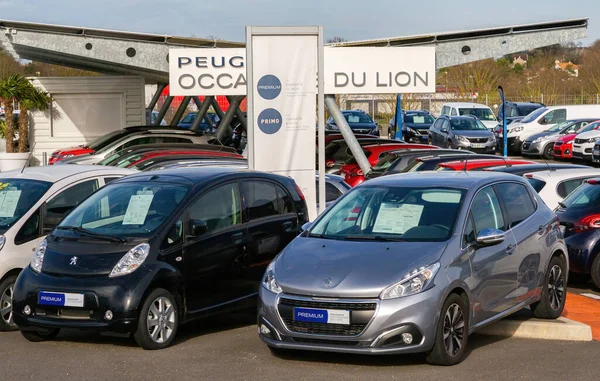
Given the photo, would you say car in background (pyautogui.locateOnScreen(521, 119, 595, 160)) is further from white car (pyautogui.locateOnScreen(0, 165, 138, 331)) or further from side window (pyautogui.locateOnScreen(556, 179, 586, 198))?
white car (pyautogui.locateOnScreen(0, 165, 138, 331))

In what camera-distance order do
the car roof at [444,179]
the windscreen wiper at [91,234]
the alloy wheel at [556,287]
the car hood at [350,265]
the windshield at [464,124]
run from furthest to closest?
1. the windshield at [464,124]
2. the alloy wheel at [556,287]
3. the windscreen wiper at [91,234]
4. the car roof at [444,179]
5. the car hood at [350,265]

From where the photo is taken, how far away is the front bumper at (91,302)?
884cm

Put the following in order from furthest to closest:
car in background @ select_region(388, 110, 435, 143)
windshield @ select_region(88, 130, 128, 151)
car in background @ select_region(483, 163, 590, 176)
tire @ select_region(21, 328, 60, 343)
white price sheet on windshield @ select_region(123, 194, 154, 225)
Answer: car in background @ select_region(388, 110, 435, 143) → windshield @ select_region(88, 130, 128, 151) → car in background @ select_region(483, 163, 590, 176) → white price sheet on windshield @ select_region(123, 194, 154, 225) → tire @ select_region(21, 328, 60, 343)

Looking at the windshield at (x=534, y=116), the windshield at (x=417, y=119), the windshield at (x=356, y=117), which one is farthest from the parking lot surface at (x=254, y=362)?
the windshield at (x=417, y=119)

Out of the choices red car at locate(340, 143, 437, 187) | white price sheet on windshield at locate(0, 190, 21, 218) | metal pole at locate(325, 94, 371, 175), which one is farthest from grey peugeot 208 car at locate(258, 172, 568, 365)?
red car at locate(340, 143, 437, 187)

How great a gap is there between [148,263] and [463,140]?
2862 centimetres

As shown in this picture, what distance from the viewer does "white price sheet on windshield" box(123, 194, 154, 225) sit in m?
9.63

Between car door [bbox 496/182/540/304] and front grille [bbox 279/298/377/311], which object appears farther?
car door [bbox 496/182/540/304]

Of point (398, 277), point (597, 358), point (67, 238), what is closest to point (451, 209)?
point (398, 277)

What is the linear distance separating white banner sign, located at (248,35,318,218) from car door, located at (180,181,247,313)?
4.00m

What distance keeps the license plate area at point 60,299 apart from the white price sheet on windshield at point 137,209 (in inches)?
38.7

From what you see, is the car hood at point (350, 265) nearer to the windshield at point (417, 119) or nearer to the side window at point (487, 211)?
the side window at point (487, 211)

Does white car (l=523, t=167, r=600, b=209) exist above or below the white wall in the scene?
below

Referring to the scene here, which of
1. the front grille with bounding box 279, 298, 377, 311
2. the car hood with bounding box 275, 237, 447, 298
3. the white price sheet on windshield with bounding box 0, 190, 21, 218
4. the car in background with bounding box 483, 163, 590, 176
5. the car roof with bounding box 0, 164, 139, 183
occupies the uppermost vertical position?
the car roof with bounding box 0, 164, 139, 183
